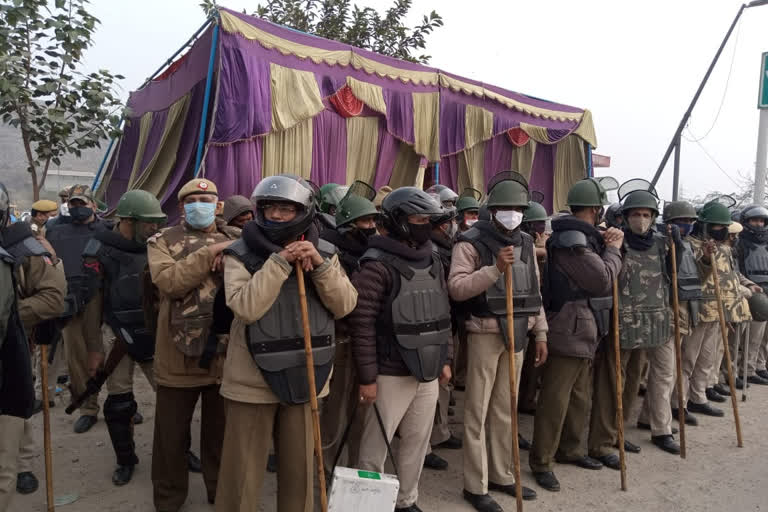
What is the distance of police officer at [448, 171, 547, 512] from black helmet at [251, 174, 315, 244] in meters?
1.20

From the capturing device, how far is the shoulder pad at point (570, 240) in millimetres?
3764

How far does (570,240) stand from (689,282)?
1.89 meters

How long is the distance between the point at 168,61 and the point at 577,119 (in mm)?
8962

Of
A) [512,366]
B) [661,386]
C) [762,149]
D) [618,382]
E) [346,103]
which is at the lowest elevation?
[661,386]

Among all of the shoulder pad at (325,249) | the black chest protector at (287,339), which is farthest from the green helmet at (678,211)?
the black chest protector at (287,339)

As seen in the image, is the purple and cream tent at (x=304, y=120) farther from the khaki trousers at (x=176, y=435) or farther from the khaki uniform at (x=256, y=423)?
the khaki uniform at (x=256, y=423)

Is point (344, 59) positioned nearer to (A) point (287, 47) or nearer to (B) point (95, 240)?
(A) point (287, 47)

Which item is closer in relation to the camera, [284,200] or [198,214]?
[284,200]

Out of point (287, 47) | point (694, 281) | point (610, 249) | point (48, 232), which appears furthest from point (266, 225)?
point (287, 47)

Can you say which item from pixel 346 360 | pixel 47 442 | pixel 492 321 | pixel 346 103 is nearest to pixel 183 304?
pixel 47 442

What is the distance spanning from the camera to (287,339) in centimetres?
255

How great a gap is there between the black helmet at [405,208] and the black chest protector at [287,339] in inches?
29.7

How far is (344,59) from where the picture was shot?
846 cm

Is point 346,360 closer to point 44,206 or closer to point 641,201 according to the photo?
point 641,201
